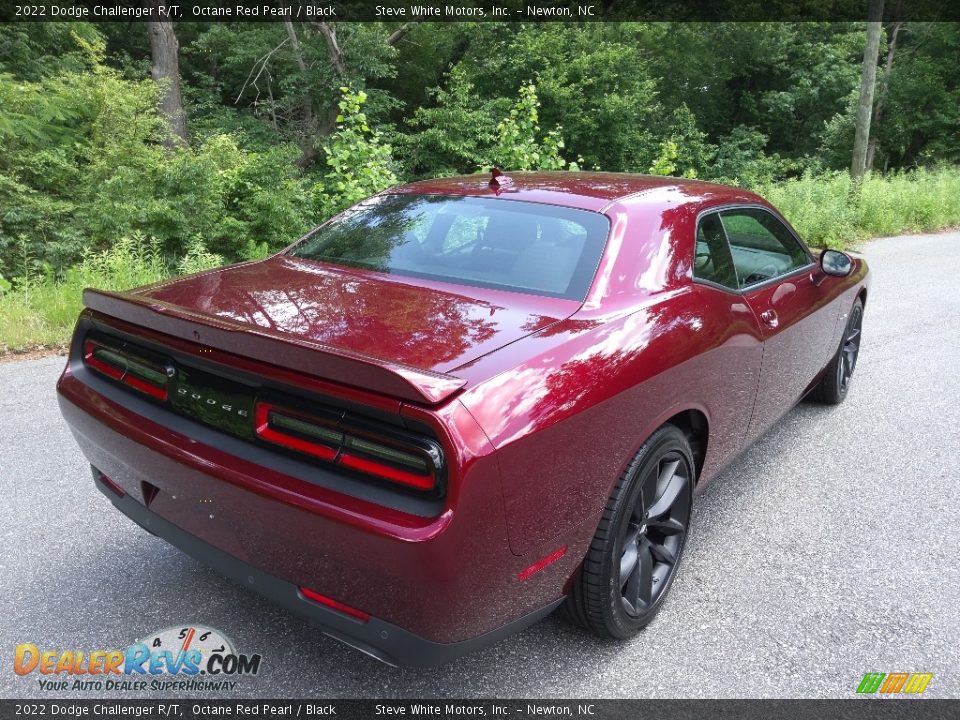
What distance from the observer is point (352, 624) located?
1.81m

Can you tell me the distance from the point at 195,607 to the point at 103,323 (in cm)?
103

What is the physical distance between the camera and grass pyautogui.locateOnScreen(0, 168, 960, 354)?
19.1 ft

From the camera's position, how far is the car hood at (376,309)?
197 centimetres

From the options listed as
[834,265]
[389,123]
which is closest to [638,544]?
[834,265]

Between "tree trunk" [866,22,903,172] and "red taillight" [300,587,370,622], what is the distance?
30.9m

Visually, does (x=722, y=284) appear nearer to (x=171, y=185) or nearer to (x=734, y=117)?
(x=171, y=185)

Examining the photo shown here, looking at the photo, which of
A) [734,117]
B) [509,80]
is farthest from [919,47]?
[509,80]

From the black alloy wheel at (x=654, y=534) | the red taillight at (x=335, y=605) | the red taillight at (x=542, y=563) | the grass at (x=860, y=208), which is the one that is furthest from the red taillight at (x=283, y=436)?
the grass at (x=860, y=208)

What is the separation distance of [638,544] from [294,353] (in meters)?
1.34

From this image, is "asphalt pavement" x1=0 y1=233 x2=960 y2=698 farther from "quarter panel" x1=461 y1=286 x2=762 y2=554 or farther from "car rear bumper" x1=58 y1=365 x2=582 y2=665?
"quarter panel" x1=461 y1=286 x2=762 y2=554

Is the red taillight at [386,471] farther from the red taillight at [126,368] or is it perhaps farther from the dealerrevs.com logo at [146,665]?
the dealerrevs.com logo at [146,665]

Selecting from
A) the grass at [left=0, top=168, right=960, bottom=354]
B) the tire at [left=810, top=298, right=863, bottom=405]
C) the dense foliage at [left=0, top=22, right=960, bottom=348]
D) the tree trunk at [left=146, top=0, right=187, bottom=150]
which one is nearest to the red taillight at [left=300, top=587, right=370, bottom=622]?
the tire at [left=810, top=298, right=863, bottom=405]

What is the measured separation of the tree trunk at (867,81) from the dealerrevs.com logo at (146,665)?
52.3ft

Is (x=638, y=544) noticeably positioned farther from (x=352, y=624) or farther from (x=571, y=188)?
(x=571, y=188)
